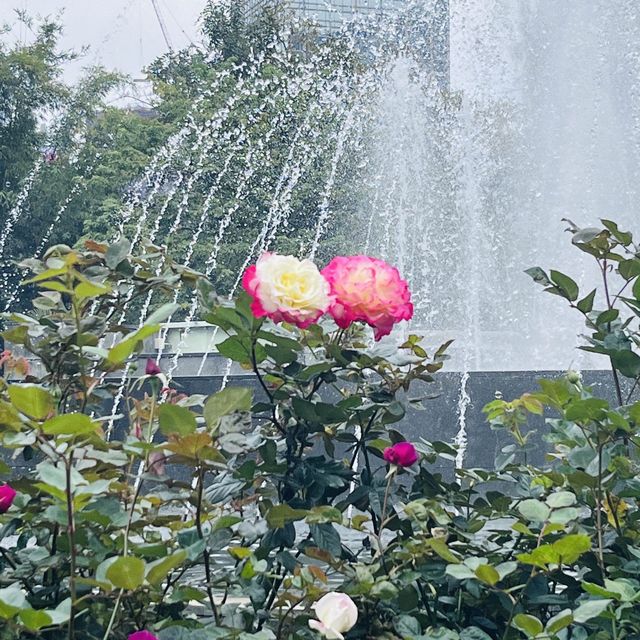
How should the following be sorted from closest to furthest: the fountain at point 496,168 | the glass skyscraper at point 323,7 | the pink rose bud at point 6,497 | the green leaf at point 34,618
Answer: the green leaf at point 34,618
the pink rose bud at point 6,497
the fountain at point 496,168
the glass skyscraper at point 323,7

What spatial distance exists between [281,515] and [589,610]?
15.0 inches

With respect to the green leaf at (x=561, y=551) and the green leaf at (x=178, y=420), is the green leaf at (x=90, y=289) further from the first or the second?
the green leaf at (x=561, y=551)

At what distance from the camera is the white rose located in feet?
3.66

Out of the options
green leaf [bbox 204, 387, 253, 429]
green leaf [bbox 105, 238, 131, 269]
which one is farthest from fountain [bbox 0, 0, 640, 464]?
green leaf [bbox 204, 387, 253, 429]

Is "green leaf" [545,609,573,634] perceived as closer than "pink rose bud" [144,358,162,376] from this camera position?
Yes

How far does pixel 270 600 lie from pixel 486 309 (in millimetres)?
7706

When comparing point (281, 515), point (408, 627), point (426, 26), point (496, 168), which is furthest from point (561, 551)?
point (426, 26)

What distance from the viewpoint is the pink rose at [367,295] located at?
1386 mm

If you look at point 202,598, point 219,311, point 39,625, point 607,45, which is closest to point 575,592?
point 202,598

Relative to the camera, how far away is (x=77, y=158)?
73.5 ft

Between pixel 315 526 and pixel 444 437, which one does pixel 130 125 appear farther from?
pixel 315 526

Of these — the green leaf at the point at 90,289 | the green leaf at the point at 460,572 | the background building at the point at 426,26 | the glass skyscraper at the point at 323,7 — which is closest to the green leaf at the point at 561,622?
the green leaf at the point at 460,572

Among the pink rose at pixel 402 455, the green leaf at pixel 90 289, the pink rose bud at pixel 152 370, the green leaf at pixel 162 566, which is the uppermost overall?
the green leaf at pixel 90 289

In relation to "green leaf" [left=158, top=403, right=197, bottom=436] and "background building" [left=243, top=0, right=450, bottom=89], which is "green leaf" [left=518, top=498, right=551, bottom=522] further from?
"background building" [left=243, top=0, right=450, bottom=89]
